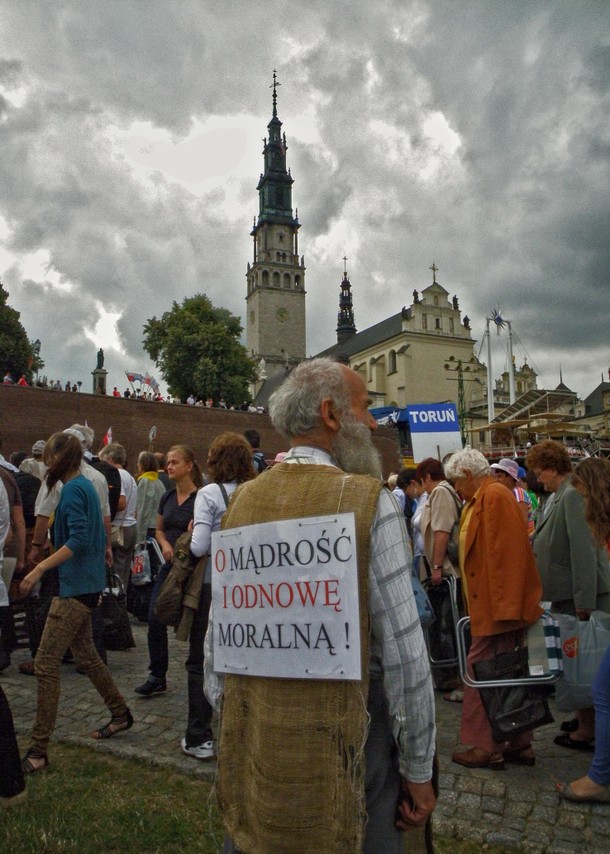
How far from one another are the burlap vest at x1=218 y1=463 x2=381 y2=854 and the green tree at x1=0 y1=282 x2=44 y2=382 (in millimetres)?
46497

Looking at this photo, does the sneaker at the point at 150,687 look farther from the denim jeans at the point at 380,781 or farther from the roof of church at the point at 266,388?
the roof of church at the point at 266,388

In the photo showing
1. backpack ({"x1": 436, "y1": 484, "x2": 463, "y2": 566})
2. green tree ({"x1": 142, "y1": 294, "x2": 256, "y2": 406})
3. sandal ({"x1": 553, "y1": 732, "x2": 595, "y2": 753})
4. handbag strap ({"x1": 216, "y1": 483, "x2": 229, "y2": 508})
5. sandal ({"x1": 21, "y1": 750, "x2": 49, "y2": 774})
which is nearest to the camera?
sandal ({"x1": 21, "y1": 750, "x2": 49, "y2": 774})

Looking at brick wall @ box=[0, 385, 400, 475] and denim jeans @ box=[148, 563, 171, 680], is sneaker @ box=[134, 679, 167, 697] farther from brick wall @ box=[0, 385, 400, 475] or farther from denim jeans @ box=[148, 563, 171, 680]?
brick wall @ box=[0, 385, 400, 475]

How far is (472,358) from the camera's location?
76.4m

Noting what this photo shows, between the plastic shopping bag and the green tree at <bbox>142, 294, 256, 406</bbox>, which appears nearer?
the plastic shopping bag

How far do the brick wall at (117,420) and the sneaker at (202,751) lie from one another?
21211 mm

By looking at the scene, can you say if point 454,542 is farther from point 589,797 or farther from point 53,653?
point 53,653

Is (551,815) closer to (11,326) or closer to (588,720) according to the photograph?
(588,720)

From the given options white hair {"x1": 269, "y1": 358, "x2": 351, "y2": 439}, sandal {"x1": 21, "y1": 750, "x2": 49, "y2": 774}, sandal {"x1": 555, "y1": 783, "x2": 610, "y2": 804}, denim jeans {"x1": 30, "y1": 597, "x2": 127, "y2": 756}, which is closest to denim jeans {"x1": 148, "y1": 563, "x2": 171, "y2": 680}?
denim jeans {"x1": 30, "y1": 597, "x2": 127, "y2": 756}

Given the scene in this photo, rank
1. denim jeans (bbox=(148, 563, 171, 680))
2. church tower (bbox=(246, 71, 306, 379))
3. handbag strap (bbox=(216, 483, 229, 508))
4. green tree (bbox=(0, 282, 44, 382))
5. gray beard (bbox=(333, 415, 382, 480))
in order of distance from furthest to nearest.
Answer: church tower (bbox=(246, 71, 306, 379)) → green tree (bbox=(0, 282, 44, 382)) → denim jeans (bbox=(148, 563, 171, 680)) → handbag strap (bbox=(216, 483, 229, 508)) → gray beard (bbox=(333, 415, 382, 480))

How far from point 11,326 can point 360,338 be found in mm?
50427

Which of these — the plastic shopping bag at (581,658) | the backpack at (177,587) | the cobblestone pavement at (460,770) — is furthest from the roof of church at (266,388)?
the plastic shopping bag at (581,658)

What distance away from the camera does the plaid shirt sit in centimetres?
189

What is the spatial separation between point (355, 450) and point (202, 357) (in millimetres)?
45178
